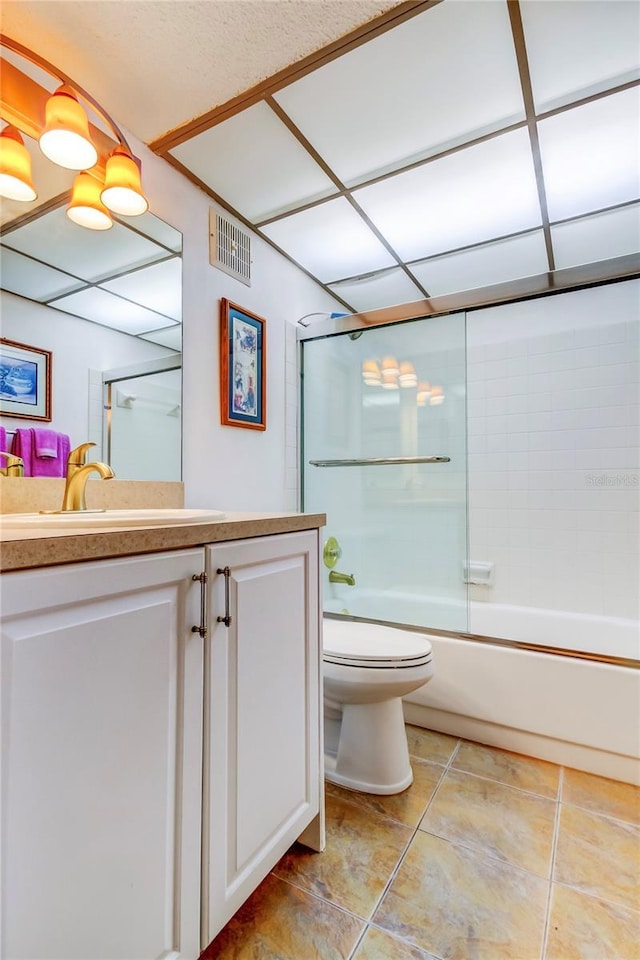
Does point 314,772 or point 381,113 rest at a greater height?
point 381,113

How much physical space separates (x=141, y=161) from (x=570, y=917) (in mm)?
2402

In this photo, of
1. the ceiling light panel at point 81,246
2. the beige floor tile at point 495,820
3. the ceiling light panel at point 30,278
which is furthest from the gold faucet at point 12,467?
the beige floor tile at point 495,820

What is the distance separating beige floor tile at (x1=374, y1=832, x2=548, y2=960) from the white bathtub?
87 centimetres

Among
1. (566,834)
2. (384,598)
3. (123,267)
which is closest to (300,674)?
(566,834)

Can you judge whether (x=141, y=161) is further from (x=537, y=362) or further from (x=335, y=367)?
(x=537, y=362)

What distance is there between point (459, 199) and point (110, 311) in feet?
4.55

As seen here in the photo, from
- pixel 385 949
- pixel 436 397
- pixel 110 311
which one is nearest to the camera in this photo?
pixel 385 949

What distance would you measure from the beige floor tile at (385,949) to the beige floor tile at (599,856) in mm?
441

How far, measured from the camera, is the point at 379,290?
8.26 ft

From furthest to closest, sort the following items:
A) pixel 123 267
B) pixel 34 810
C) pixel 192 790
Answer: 1. pixel 123 267
2. pixel 192 790
3. pixel 34 810

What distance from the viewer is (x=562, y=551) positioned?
243 centimetres

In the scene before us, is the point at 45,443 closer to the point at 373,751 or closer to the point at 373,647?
the point at 373,647

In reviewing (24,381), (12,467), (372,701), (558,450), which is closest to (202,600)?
(12,467)

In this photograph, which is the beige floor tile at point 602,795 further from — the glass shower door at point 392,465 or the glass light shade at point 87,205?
the glass light shade at point 87,205
